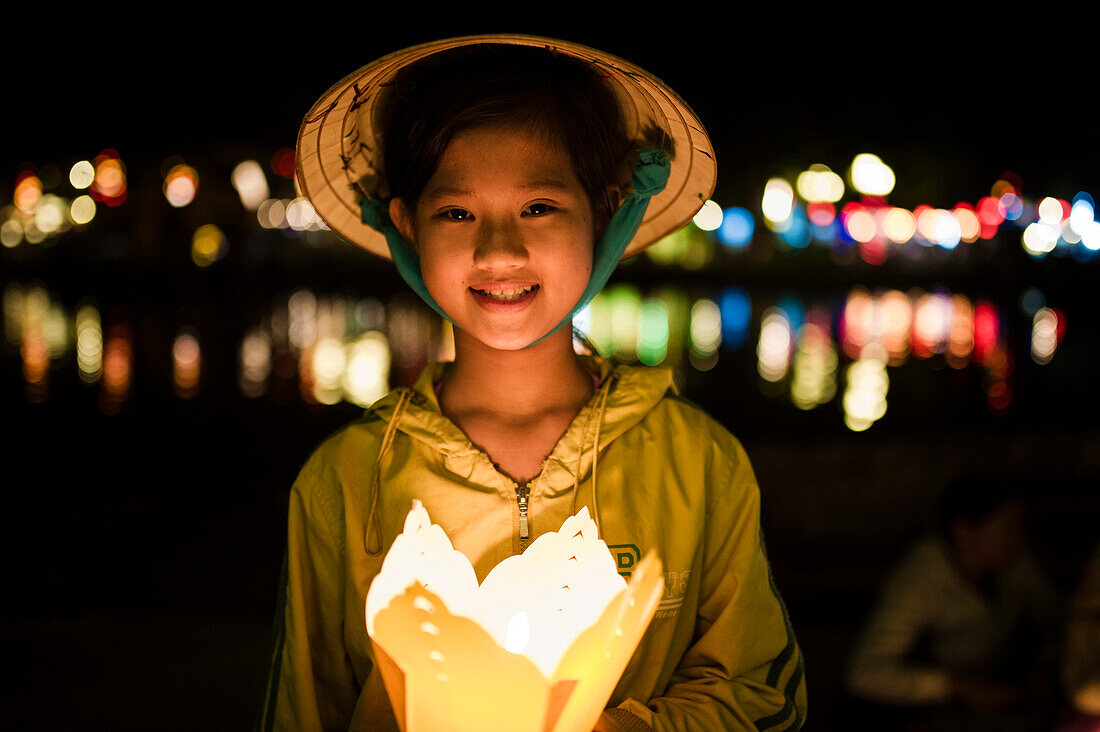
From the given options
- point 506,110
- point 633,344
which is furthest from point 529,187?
point 633,344

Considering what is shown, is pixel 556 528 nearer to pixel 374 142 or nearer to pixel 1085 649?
pixel 374 142

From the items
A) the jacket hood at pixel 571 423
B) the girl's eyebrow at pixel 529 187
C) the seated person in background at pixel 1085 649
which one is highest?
the girl's eyebrow at pixel 529 187

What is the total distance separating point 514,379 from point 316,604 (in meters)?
0.50

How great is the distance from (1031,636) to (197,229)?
1153 inches

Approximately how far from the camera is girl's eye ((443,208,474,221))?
1521 mm

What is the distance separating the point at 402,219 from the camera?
169cm

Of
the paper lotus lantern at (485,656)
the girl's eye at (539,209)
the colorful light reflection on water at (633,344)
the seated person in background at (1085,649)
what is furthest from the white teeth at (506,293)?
the colorful light reflection on water at (633,344)

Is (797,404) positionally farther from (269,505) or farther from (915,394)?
(269,505)

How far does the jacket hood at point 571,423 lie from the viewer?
5.05 ft

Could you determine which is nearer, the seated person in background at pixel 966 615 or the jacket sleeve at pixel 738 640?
the jacket sleeve at pixel 738 640

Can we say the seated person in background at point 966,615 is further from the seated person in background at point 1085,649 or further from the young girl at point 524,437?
the young girl at point 524,437

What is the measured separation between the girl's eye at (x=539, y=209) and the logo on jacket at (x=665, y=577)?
0.54m

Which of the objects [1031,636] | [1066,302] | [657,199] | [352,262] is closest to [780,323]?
[1066,302]

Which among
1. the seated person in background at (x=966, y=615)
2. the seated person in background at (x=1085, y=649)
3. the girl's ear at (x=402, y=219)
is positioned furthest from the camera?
the seated person in background at (x=966, y=615)
